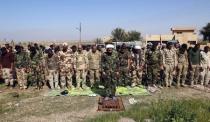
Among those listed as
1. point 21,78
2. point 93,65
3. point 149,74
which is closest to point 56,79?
point 21,78

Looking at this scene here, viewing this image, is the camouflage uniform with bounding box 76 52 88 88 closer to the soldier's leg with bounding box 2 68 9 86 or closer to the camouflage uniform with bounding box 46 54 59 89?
the camouflage uniform with bounding box 46 54 59 89

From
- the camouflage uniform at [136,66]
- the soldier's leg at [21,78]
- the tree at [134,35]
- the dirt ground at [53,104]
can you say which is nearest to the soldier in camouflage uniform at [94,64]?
the camouflage uniform at [136,66]

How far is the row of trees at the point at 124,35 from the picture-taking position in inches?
2525

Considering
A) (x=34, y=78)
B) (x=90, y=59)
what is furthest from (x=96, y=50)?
(x=34, y=78)

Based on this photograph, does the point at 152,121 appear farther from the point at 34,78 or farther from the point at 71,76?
the point at 34,78

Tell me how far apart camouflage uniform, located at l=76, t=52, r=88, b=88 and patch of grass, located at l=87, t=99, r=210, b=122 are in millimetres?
3082

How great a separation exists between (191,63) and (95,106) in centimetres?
474

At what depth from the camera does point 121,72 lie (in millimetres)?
13719

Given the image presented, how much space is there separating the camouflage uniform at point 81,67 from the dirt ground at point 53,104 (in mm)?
1306

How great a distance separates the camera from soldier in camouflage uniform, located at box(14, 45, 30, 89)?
13898mm

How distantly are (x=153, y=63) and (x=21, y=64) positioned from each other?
485 cm

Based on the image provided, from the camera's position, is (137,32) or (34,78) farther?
(137,32)

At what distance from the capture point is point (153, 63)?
1402 centimetres

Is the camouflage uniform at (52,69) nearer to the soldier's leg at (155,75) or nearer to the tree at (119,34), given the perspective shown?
the soldier's leg at (155,75)
